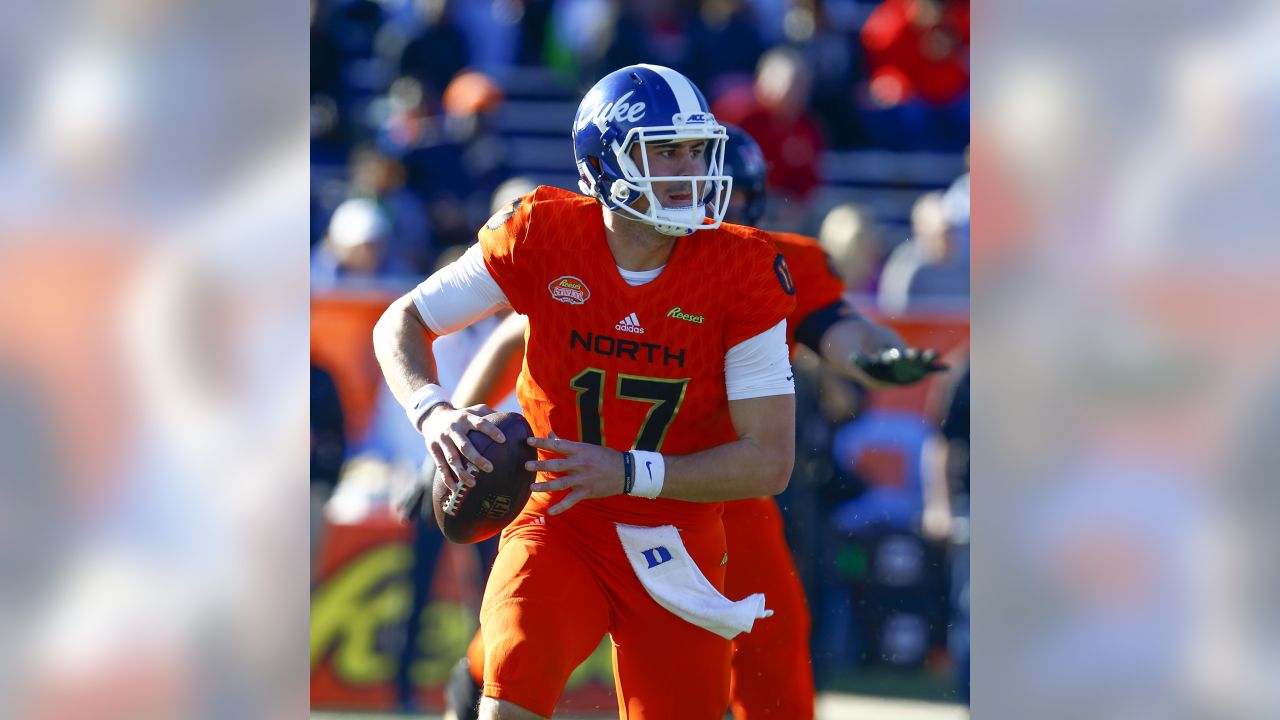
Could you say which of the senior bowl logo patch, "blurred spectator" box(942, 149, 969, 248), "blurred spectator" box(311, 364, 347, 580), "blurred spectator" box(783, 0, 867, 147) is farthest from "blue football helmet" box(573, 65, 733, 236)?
"blurred spectator" box(783, 0, 867, 147)

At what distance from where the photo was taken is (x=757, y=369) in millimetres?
3787

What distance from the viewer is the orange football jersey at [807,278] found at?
4484mm

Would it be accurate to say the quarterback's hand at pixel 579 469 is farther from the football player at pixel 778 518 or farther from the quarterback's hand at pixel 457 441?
the football player at pixel 778 518

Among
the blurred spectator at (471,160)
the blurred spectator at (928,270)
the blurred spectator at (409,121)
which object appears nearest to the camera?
the blurred spectator at (928,270)

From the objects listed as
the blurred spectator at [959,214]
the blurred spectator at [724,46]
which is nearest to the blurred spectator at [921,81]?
the blurred spectator at [724,46]

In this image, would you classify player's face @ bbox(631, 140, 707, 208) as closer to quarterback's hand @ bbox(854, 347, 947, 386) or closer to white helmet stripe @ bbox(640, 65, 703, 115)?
white helmet stripe @ bbox(640, 65, 703, 115)

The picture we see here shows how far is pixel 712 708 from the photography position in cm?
382

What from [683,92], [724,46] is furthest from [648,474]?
[724,46]

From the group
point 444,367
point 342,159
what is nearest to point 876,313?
point 444,367

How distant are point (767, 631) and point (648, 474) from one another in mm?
905

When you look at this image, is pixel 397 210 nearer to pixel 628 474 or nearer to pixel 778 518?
pixel 778 518

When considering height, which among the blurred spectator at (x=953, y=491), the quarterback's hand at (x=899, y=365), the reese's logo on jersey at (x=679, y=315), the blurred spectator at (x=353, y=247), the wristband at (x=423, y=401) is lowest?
the blurred spectator at (x=953, y=491)
